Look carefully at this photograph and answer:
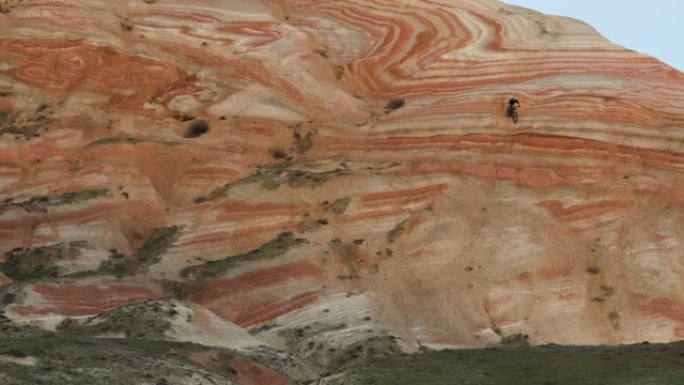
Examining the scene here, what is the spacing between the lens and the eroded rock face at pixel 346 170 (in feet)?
142

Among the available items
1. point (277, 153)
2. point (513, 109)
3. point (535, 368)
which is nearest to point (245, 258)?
point (277, 153)

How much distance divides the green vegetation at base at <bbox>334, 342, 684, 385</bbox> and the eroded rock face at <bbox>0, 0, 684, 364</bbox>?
5.22 metres

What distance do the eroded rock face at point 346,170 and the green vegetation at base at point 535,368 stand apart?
17.1ft

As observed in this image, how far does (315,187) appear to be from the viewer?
48.6 meters

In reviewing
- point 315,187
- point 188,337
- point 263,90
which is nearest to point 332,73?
point 263,90

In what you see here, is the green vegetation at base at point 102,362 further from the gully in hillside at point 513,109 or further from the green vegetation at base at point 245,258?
the gully in hillside at point 513,109

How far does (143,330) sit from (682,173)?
2256cm

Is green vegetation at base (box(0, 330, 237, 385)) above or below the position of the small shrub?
above

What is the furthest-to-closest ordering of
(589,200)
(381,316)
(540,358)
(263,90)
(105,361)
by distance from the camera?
(263,90)
(589,200)
(381,316)
(540,358)
(105,361)

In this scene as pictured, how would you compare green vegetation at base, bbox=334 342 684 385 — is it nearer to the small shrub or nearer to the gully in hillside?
the gully in hillside

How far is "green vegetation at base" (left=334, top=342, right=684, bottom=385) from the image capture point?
31.3 m

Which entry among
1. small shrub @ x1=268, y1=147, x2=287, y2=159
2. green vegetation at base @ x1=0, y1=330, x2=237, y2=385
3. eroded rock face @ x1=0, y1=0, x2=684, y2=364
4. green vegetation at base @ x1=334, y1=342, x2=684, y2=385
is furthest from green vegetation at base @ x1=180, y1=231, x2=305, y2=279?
green vegetation at base @ x1=0, y1=330, x2=237, y2=385

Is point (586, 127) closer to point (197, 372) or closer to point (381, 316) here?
point (381, 316)

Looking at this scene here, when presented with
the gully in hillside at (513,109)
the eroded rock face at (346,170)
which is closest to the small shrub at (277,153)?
the eroded rock face at (346,170)
